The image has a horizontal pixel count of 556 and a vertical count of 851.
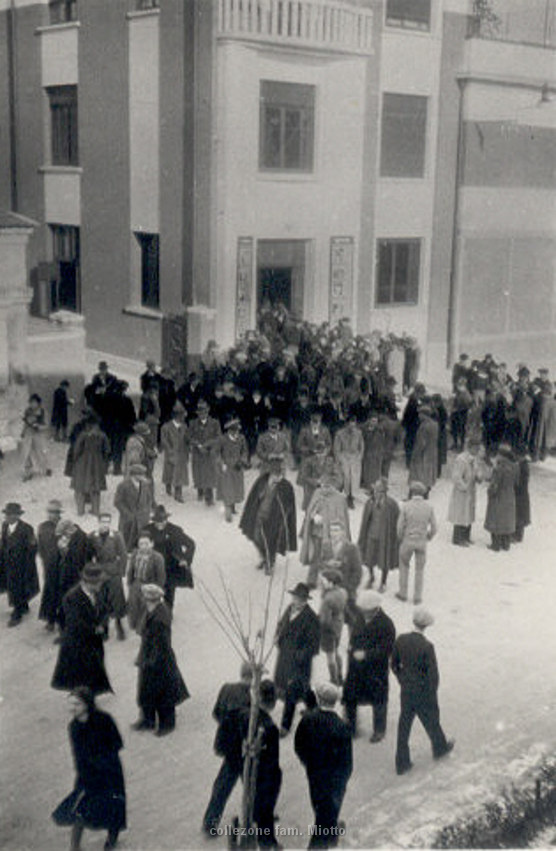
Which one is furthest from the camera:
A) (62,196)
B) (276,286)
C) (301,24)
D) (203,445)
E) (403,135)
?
(62,196)

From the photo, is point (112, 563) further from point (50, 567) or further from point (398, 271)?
point (398, 271)

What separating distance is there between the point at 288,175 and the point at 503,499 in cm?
1194

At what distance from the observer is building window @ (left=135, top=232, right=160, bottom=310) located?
83.3 feet

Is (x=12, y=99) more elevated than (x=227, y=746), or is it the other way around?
(x=12, y=99)

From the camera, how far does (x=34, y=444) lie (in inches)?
656

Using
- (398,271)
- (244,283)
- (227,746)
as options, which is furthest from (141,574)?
(398,271)

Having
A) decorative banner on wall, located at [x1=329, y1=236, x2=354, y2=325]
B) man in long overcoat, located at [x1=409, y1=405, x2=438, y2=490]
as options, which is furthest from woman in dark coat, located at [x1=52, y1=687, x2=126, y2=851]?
decorative banner on wall, located at [x1=329, y1=236, x2=354, y2=325]

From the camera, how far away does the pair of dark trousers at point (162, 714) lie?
31.6ft

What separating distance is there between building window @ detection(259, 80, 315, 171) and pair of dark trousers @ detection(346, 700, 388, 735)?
16.3 metres

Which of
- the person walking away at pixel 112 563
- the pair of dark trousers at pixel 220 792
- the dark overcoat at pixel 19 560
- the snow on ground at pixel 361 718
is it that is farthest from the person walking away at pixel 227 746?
the dark overcoat at pixel 19 560

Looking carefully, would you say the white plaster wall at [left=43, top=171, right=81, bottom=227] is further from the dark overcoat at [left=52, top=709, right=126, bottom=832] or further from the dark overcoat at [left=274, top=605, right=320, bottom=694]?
the dark overcoat at [left=52, top=709, right=126, bottom=832]

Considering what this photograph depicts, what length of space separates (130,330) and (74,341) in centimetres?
591

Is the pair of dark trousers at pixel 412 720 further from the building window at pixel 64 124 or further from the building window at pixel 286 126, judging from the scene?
the building window at pixel 64 124

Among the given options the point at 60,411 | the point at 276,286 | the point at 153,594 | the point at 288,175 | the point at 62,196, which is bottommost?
the point at 60,411
